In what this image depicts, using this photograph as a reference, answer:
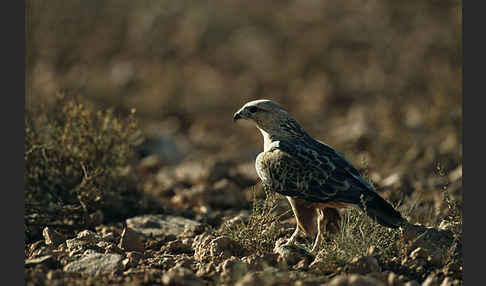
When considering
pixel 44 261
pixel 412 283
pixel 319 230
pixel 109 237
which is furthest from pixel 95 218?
pixel 412 283

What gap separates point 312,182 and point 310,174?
0.08 metres

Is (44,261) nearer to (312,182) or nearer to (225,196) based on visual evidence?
(312,182)

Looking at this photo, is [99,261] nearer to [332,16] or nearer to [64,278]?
[64,278]

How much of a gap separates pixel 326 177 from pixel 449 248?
113 centimetres

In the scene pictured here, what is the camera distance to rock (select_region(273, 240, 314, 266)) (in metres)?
5.45

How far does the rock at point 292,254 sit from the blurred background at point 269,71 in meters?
2.72

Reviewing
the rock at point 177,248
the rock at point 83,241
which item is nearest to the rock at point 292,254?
the rock at point 177,248

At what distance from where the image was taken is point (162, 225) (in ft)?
23.5

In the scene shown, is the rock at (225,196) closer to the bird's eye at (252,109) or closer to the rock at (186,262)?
the bird's eye at (252,109)

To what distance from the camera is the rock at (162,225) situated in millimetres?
6894

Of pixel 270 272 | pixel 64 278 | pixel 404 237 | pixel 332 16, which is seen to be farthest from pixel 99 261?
pixel 332 16

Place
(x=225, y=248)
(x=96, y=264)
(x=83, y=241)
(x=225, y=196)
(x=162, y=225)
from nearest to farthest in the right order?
1. (x=96, y=264)
2. (x=225, y=248)
3. (x=83, y=241)
4. (x=162, y=225)
5. (x=225, y=196)

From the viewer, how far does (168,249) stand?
621 centimetres

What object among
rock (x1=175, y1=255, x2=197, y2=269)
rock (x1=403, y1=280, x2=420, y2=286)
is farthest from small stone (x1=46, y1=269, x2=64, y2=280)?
rock (x1=403, y1=280, x2=420, y2=286)
